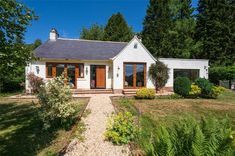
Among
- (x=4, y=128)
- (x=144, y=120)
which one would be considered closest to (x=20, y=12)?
(x=4, y=128)

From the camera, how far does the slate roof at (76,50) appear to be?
57.4 feet

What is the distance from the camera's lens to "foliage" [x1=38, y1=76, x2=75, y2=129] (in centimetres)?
695

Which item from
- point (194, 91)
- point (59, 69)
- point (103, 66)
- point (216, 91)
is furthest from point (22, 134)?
point (216, 91)

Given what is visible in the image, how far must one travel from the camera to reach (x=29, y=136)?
6.78 meters

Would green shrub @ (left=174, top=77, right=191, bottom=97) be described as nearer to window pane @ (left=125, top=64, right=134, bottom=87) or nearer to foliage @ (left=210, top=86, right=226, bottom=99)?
foliage @ (left=210, top=86, right=226, bottom=99)

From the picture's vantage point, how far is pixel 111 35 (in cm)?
3778

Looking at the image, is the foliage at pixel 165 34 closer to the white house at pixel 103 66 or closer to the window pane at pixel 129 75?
the white house at pixel 103 66

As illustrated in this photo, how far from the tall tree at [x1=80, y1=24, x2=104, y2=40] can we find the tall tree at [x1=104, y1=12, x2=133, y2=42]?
18.0ft

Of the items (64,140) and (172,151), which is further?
(64,140)

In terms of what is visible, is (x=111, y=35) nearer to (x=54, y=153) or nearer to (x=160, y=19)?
(x=160, y=19)

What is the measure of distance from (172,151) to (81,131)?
5.06 meters

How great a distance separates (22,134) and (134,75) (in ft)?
39.1

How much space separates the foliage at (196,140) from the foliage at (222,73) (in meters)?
22.5

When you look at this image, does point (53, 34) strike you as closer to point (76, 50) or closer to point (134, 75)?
point (76, 50)
